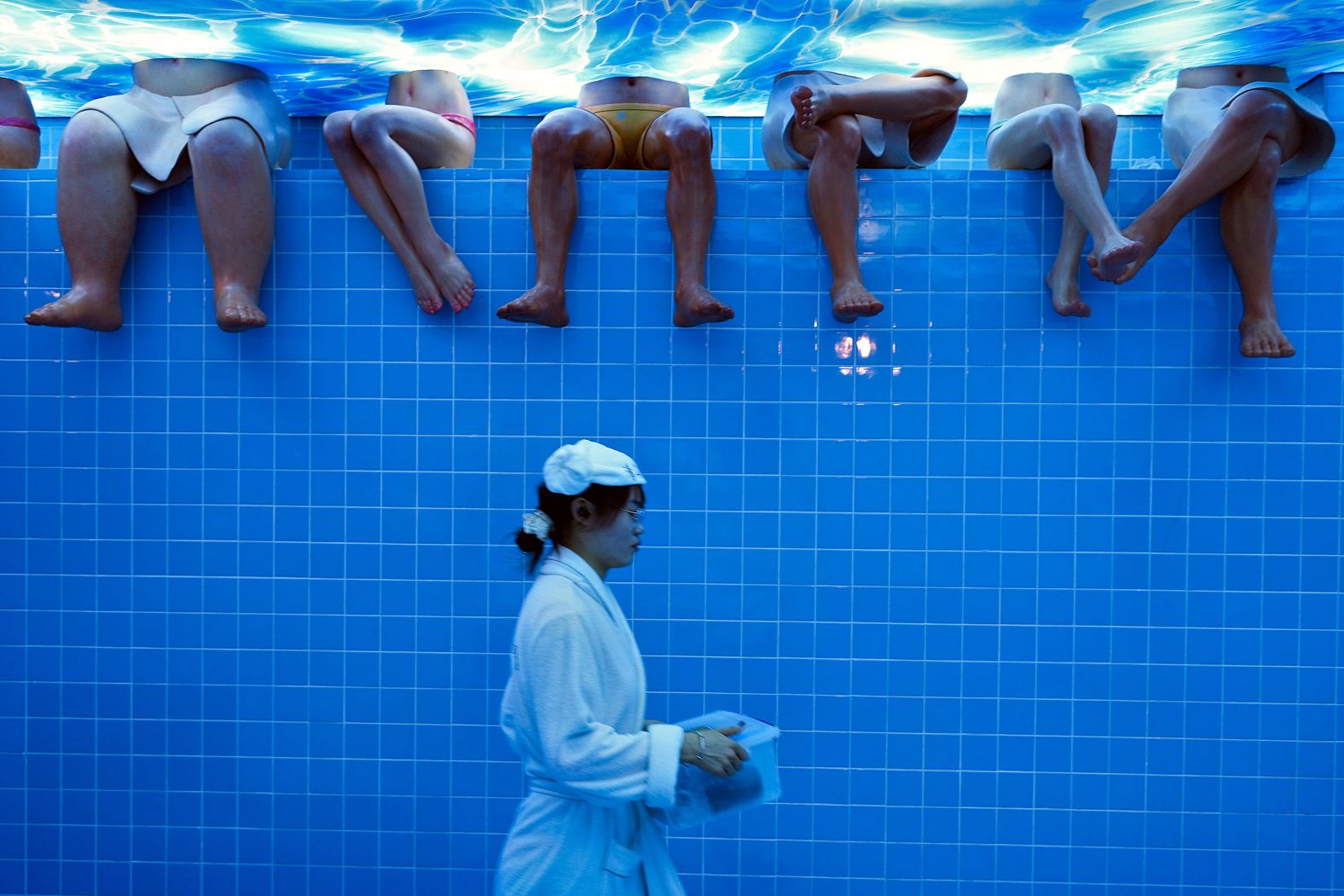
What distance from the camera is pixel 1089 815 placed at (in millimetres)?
3361

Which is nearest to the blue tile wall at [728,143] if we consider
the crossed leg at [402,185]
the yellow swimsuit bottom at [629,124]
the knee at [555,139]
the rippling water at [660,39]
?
the rippling water at [660,39]

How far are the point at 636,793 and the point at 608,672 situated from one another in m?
0.20

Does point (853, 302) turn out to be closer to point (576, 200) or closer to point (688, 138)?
point (688, 138)

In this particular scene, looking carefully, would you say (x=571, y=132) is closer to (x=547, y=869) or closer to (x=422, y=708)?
(x=422, y=708)

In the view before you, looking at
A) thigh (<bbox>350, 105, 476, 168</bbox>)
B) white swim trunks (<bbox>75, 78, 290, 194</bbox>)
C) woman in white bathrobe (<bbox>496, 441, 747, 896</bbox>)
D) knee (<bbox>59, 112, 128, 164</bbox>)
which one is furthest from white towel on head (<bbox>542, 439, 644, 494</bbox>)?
knee (<bbox>59, 112, 128, 164</bbox>)

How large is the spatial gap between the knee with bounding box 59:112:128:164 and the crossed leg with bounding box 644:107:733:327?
1564mm

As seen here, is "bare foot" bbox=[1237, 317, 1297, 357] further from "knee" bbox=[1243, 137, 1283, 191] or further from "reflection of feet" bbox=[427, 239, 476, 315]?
"reflection of feet" bbox=[427, 239, 476, 315]

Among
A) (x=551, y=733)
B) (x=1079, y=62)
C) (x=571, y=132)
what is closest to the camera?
(x=551, y=733)

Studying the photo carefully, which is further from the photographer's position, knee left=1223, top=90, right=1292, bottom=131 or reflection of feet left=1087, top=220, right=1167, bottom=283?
knee left=1223, top=90, right=1292, bottom=131

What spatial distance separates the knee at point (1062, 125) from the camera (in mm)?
3152

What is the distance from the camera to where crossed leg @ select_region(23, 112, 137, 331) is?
3.22m

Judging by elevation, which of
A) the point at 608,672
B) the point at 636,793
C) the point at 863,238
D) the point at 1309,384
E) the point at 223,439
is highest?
the point at 863,238

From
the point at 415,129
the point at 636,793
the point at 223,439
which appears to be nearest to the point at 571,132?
the point at 415,129

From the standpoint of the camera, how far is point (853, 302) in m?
3.12
